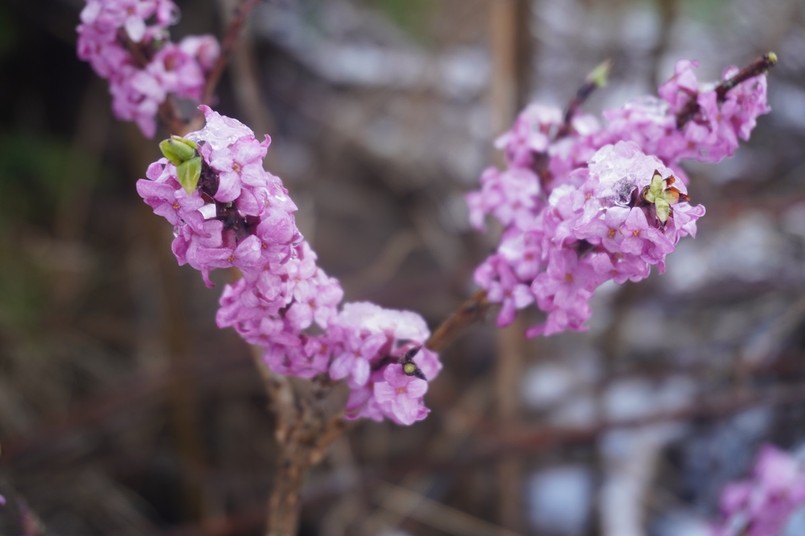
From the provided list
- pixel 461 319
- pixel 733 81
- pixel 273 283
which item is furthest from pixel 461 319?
pixel 733 81

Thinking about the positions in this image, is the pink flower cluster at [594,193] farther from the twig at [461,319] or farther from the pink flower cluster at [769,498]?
the pink flower cluster at [769,498]

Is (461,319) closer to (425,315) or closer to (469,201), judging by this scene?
(469,201)

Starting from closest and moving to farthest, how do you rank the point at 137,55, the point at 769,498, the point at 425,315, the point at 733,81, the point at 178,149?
the point at 178,149
the point at 733,81
the point at 137,55
the point at 769,498
the point at 425,315

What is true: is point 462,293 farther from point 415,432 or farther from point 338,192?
point 338,192

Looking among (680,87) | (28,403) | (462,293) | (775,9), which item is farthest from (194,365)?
(775,9)

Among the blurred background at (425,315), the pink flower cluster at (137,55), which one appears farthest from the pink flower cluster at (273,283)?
the blurred background at (425,315)

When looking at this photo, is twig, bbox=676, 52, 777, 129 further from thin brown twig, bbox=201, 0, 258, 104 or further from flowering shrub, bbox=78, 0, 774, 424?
thin brown twig, bbox=201, 0, 258, 104
